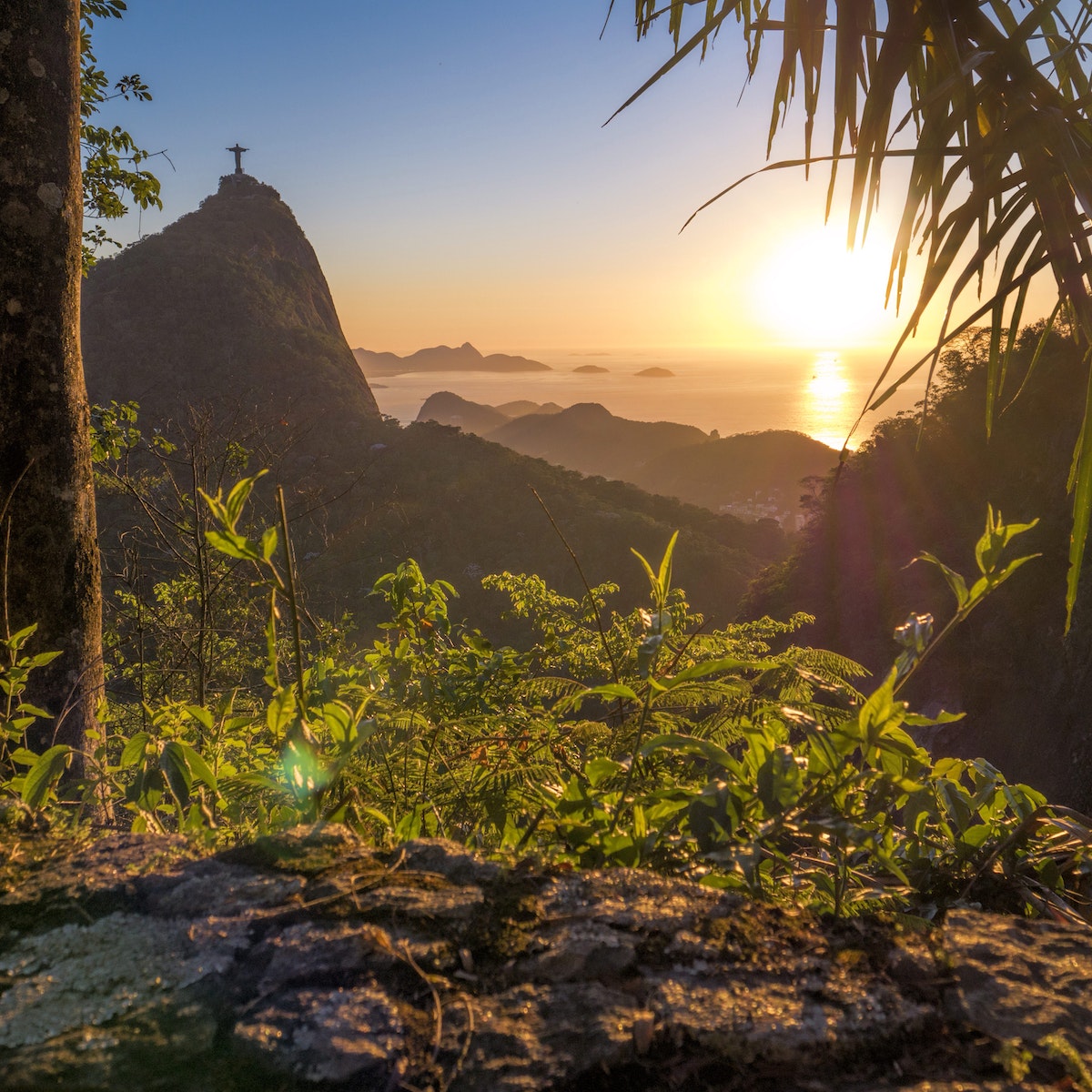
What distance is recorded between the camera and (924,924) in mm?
1102

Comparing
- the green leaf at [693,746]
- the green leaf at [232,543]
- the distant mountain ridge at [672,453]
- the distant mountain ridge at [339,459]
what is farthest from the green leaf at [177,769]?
the distant mountain ridge at [672,453]

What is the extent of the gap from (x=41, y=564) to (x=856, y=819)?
2.95 metres

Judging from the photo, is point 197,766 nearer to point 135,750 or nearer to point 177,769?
point 177,769

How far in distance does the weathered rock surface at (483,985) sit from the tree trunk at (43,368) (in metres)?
2.01

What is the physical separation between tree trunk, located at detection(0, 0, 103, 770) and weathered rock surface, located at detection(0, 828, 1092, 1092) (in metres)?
2.01

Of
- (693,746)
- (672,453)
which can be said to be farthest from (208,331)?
(693,746)

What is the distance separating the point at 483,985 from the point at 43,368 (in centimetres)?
295

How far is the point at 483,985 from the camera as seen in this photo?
0.94m

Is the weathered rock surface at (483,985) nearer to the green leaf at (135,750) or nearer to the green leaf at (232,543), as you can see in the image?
the green leaf at (135,750)

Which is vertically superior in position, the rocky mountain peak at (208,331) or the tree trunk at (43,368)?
the rocky mountain peak at (208,331)

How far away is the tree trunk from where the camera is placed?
280 centimetres

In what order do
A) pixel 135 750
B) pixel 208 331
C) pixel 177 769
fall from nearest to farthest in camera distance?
pixel 177 769 → pixel 135 750 → pixel 208 331

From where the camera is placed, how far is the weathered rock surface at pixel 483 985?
2.64ft

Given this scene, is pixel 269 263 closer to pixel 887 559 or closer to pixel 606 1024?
pixel 887 559
